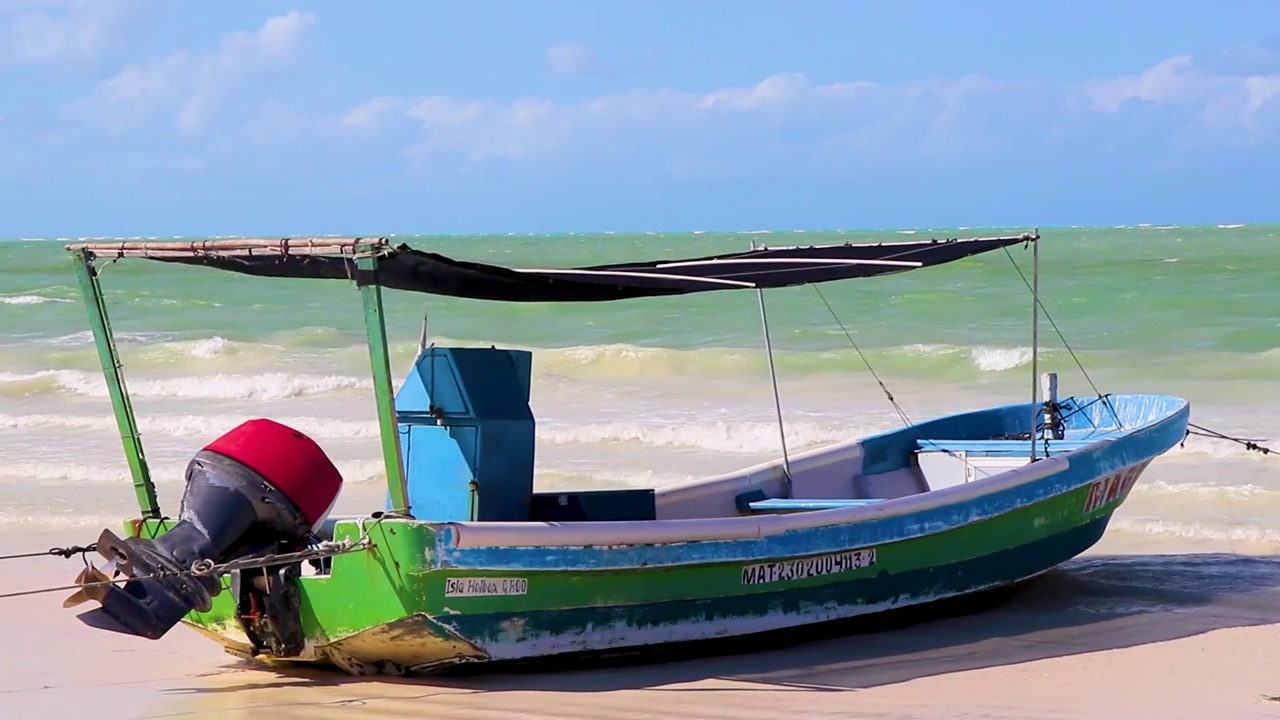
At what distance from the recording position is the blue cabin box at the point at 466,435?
5.99 meters

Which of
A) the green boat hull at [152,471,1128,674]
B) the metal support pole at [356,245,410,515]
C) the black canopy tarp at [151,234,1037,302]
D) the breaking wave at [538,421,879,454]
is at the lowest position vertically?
the green boat hull at [152,471,1128,674]

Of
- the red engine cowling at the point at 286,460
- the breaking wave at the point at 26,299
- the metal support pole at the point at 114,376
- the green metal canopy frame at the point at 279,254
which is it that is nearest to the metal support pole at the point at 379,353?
the green metal canopy frame at the point at 279,254

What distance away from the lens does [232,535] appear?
5375mm

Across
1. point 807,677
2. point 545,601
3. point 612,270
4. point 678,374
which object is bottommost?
point 807,677

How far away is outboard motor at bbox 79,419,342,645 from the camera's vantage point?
5.13 metres

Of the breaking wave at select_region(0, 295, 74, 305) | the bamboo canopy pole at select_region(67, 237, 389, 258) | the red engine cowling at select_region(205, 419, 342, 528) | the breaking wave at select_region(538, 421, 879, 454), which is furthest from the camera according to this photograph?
the breaking wave at select_region(0, 295, 74, 305)

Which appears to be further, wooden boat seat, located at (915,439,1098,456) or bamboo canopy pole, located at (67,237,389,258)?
wooden boat seat, located at (915,439,1098,456)

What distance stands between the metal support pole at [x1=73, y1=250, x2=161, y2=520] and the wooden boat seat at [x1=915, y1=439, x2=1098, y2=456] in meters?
4.53

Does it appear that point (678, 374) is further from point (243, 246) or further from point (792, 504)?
point (243, 246)

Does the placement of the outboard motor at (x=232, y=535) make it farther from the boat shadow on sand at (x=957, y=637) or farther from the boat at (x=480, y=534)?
the boat shadow on sand at (x=957, y=637)

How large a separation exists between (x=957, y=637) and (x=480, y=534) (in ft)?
8.12

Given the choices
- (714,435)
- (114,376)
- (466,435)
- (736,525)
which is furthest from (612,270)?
(714,435)

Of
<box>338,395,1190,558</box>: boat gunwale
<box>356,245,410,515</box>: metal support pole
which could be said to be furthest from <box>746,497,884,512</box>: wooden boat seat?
<box>356,245,410,515</box>: metal support pole

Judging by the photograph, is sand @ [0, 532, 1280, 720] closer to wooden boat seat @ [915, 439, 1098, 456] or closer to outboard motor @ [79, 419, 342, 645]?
outboard motor @ [79, 419, 342, 645]
